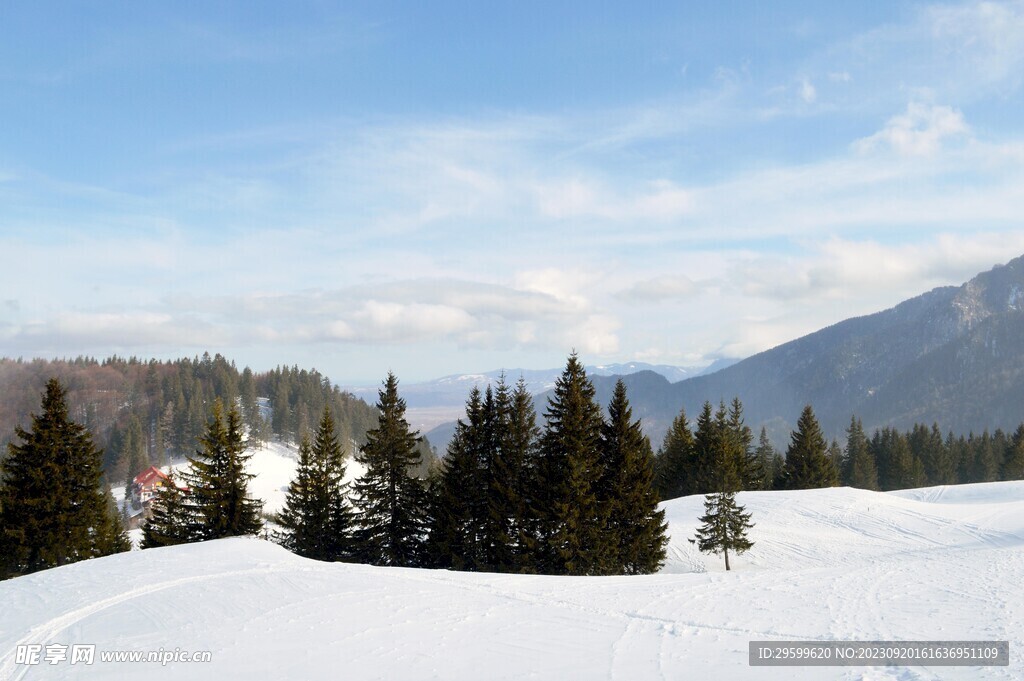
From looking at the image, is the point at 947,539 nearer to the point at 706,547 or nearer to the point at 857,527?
the point at 857,527

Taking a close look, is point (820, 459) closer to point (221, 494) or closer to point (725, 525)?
point (725, 525)

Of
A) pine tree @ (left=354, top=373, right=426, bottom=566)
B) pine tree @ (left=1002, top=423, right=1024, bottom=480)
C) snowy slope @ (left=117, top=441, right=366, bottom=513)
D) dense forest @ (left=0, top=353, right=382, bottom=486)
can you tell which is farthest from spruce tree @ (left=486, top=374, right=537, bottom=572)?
dense forest @ (left=0, top=353, right=382, bottom=486)

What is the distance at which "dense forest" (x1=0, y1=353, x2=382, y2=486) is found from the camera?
113938 millimetres

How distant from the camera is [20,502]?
26656 mm

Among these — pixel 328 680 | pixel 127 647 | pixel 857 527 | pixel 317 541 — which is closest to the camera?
pixel 328 680

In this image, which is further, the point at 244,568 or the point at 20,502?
the point at 20,502

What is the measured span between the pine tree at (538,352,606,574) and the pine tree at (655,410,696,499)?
3079 cm

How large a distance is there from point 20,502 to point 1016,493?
72937mm

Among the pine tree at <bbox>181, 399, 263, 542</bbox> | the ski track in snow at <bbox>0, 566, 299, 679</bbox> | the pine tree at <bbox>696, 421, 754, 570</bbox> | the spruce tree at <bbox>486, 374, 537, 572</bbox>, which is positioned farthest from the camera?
the pine tree at <bbox>696, 421, 754, 570</bbox>

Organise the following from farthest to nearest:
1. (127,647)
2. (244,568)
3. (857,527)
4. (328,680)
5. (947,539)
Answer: (857,527)
(947,539)
(244,568)
(127,647)
(328,680)

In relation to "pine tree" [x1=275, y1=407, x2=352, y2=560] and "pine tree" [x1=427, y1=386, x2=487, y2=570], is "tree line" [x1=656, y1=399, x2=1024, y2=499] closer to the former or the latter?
"pine tree" [x1=427, y1=386, x2=487, y2=570]

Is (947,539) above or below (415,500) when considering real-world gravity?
below

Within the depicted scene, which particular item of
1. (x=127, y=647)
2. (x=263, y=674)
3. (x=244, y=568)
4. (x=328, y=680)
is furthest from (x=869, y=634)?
(x=244, y=568)

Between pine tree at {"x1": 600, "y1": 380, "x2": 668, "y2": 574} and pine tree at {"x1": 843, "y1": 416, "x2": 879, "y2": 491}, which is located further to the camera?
pine tree at {"x1": 843, "y1": 416, "x2": 879, "y2": 491}
